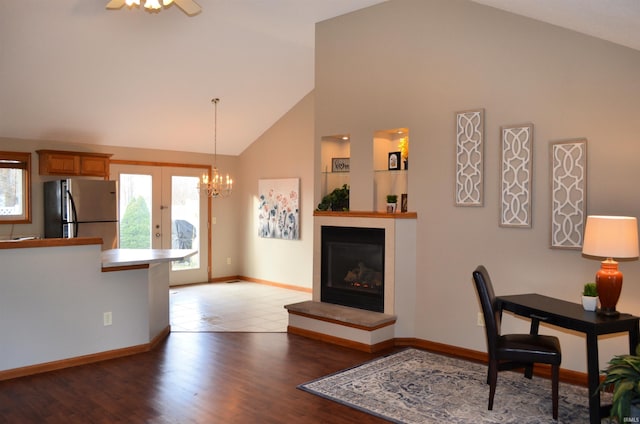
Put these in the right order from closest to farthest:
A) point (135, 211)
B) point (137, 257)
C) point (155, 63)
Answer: point (137, 257) → point (155, 63) → point (135, 211)

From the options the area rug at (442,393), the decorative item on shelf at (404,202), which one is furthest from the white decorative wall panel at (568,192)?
the decorative item on shelf at (404,202)

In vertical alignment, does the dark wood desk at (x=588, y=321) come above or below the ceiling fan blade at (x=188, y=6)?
below

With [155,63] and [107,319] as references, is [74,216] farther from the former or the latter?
[107,319]

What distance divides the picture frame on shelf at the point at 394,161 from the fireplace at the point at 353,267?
2.31 feet

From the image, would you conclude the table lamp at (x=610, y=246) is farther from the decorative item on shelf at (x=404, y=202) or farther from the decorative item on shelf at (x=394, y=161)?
the decorative item on shelf at (x=394, y=161)

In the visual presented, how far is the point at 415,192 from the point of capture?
5.13m

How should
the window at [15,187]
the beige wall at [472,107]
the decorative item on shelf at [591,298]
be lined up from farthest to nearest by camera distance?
the window at [15,187], the beige wall at [472,107], the decorative item on shelf at [591,298]

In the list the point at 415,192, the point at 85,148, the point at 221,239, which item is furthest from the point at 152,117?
the point at 415,192

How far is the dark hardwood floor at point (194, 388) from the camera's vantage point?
11.2ft

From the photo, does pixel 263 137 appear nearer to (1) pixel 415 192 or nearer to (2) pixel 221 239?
(2) pixel 221 239

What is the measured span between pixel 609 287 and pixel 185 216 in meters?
6.65

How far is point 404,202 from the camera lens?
17.3 ft

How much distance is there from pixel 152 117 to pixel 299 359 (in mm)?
4265

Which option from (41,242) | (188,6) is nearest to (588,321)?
(188,6)
